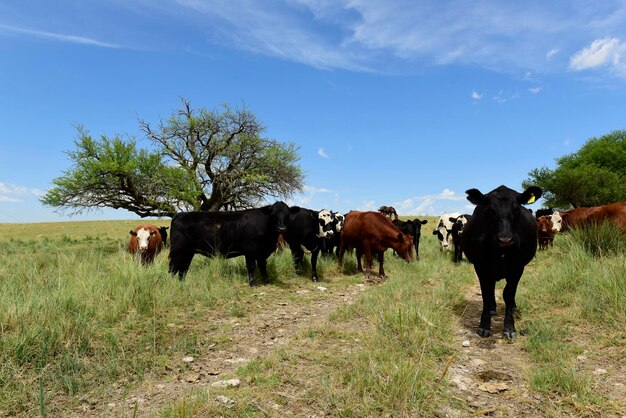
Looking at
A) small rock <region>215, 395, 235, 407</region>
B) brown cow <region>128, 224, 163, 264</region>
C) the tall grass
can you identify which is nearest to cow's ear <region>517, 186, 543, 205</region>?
the tall grass


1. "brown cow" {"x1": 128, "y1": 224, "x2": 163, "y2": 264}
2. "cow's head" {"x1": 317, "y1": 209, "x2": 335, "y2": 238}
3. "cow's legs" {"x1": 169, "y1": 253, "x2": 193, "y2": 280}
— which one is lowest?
"cow's legs" {"x1": 169, "y1": 253, "x2": 193, "y2": 280}

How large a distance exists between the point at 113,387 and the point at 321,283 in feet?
23.3

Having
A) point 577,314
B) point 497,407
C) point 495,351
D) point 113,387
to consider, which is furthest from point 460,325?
point 113,387

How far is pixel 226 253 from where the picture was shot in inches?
407

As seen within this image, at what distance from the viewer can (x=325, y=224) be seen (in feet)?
42.1

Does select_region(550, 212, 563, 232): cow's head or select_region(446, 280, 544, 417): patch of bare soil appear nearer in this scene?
select_region(446, 280, 544, 417): patch of bare soil

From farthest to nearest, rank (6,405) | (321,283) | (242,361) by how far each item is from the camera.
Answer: (321,283)
(242,361)
(6,405)

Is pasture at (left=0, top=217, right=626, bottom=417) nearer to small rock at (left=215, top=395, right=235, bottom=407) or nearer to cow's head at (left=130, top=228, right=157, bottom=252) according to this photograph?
small rock at (left=215, top=395, right=235, bottom=407)

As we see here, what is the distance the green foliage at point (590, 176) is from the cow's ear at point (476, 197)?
4160cm

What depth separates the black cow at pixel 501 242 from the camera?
18.3 feet

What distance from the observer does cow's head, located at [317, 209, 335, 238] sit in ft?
41.5

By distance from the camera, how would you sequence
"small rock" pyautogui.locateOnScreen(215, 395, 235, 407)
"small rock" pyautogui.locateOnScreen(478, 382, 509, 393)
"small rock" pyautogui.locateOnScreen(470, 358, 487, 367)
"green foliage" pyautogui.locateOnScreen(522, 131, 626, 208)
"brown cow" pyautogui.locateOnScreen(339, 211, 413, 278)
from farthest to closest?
"green foliage" pyautogui.locateOnScreen(522, 131, 626, 208) < "brown cow" pyautogui.locateOnScreen(339, 211, 413, 278) < "small rock" pyautogui.locateOnScreen(470, 358, 487, 367) < "small rock" pyautogui.locateOnScreen(478, 382, 509, 393) < "small rock" pyautogui.locateOnScreen(215, 395, 235, 407)

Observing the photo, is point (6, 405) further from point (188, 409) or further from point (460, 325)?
point (460, 325)

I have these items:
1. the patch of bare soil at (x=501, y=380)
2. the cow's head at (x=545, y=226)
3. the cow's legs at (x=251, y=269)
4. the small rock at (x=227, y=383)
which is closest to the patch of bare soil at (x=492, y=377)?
the patch of bare soil at (x=501, y=380)
